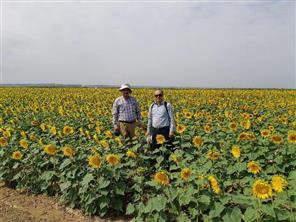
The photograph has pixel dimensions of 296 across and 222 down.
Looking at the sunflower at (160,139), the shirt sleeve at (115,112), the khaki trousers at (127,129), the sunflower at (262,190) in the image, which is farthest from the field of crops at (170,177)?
the shirt sleeve at (115,112)

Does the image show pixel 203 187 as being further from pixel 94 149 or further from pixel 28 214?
pixel 28 214

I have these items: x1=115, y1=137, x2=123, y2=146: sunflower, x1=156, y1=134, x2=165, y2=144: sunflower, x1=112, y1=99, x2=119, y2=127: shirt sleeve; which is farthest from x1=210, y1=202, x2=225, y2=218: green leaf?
x1=112, y1=99, x2=119, y2=127: shirt sleeve

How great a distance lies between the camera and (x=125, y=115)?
23.8 feet

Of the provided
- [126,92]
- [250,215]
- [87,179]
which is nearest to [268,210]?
[250,215]

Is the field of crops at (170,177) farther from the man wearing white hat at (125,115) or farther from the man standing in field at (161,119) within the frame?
the man wearing white hat at (125,115)

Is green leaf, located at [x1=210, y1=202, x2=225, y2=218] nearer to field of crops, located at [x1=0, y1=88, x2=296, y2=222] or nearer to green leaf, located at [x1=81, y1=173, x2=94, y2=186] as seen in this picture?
field of crops, located at [x1=0, y1=88, x2=296, y2=222]

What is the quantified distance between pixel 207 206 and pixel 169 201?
475mm

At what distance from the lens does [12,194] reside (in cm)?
594

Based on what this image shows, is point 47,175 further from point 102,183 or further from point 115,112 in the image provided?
point 115,112

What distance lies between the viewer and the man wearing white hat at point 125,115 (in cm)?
721

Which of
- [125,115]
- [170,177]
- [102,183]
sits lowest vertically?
[102,183]

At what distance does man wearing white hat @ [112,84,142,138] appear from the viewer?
7.21 metres

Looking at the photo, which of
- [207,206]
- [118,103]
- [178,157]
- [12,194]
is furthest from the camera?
[118,103]

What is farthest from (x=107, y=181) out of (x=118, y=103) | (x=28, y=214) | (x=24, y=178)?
(x=118, y=103)
